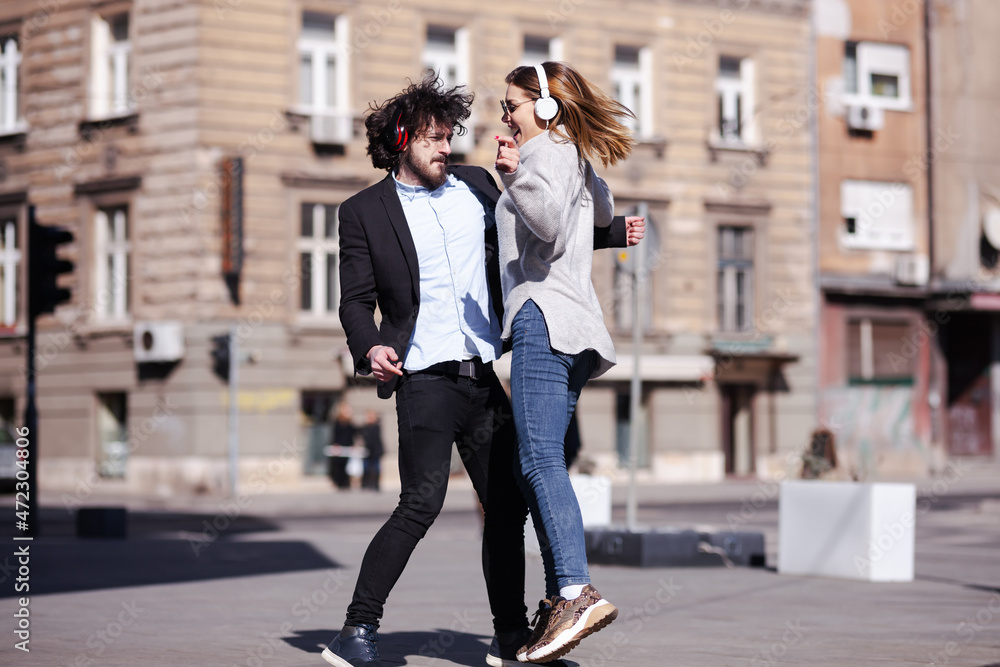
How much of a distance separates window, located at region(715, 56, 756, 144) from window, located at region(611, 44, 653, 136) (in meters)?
1.70

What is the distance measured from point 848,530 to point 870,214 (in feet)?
77.7

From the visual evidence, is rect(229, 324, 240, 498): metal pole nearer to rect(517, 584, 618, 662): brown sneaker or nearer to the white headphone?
the white headphone

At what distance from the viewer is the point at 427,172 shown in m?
5.40

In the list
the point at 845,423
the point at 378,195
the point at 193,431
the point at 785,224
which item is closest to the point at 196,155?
the point at 193,431

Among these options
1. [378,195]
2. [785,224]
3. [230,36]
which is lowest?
[378,195]

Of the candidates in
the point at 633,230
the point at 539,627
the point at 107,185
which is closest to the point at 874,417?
the point at 107,185

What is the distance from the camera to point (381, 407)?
2794cm

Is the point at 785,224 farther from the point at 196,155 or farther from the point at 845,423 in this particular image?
the point at 196,155

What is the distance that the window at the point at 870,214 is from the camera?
106 feet

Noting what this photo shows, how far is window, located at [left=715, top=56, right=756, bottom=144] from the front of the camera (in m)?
31.7

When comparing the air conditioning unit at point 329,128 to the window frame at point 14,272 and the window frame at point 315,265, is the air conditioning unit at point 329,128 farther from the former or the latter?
the window frame at point 14,272

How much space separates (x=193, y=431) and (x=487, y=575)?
2136 cm

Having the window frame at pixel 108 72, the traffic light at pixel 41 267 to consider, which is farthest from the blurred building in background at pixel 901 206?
the traffic light at pixel 41 267

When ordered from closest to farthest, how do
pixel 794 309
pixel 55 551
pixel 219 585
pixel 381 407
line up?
pixel 219 585, pixel 55 551, pixel 381 407, pixel 794 309
